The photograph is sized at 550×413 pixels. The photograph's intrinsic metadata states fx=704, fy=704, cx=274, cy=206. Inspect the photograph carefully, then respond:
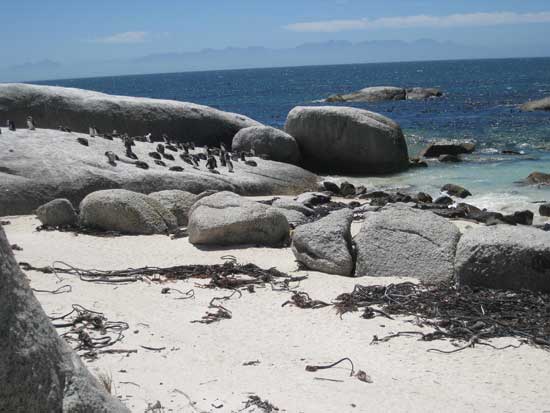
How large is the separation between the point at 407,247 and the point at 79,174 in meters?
8.52

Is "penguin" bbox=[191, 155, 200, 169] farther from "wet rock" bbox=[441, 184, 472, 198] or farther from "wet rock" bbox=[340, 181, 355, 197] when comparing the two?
"wet rock" bbox=[441, 184, 472, 198]

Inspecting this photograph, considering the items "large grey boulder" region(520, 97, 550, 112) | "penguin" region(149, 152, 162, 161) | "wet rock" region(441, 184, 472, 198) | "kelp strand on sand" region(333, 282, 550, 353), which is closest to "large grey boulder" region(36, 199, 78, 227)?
"penguin" region(149, 152, 162, 161)

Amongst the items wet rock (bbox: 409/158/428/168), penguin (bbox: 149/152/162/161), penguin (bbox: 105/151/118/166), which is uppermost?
penguin (bbox: 105/151/118/166)

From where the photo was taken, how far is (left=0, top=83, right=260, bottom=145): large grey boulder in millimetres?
20938

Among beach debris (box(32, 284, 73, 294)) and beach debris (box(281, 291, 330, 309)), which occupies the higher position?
beach debris (box(32, 284, 73, 294))

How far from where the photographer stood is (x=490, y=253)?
8719 mm

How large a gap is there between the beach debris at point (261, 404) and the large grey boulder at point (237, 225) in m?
6.15

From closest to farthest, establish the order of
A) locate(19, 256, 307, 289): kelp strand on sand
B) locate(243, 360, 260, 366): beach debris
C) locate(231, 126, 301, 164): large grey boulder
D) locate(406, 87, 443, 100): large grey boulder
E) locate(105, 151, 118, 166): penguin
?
locate(243, 360, 260, 366): beach debris
locate(19, 256, 307, 289): kelp strand on sand
locate(105, 151, 118, 166): penguin
locate(231, 126, 301, 164): large grey boulder
locate(406, 87, 443, 100): large grey boulder

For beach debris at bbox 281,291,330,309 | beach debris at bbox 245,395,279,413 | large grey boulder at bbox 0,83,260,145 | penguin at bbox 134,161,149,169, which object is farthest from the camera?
large grey boulder at bbox 0,83,260,145

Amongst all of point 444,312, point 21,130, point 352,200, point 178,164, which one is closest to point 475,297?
point 444,312

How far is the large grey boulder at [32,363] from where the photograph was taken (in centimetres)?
311

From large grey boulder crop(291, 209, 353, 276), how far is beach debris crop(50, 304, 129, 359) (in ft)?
11.4

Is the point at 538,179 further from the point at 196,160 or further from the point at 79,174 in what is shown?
the point at 79,174

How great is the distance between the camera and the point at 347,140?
2298cm
